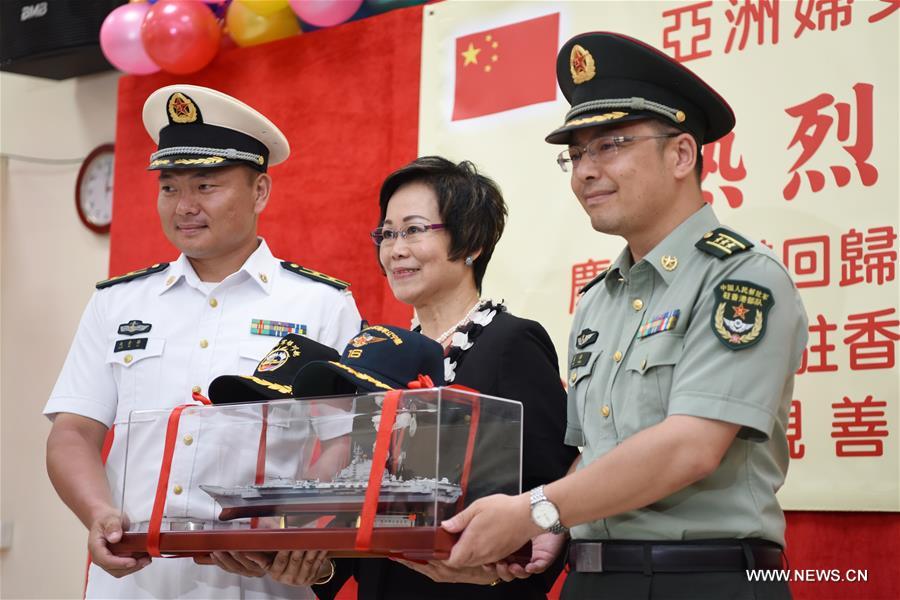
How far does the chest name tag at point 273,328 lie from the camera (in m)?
2.39

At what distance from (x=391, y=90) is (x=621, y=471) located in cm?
241

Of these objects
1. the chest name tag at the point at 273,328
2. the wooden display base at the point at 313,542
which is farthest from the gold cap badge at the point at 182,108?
the wooden display base at the point at 313,542

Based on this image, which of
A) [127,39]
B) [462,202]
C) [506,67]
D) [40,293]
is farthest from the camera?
[40,293]

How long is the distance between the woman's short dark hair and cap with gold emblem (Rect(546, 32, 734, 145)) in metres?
0.37

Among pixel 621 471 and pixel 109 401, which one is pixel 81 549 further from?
pixel 621 471

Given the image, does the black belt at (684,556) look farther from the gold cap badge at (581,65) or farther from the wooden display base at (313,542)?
the gold cap badge at (581,65)

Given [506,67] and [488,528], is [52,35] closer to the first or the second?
[506,67]

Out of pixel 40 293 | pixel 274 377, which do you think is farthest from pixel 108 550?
pixel 40 293

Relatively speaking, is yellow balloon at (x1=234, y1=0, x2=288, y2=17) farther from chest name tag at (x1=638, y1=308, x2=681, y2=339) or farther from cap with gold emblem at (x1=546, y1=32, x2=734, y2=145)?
chest name tag at (x1=638, y1=308, x2=681, y2=339)

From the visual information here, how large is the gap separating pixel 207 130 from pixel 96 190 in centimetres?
283

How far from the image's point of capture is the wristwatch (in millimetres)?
1636

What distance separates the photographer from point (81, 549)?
4.84 meters

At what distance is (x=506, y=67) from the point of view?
11.1ft

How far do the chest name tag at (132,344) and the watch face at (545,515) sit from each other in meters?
1.10
